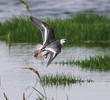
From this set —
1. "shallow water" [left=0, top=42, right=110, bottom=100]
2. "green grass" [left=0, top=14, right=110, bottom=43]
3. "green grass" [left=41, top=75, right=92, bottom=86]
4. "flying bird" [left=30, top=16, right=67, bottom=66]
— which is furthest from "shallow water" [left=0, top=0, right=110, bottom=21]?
"flying bird" [left=30, top=16, right=67, bottom=66]

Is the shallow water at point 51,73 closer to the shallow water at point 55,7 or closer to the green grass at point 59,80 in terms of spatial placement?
the green grass at point 59,80

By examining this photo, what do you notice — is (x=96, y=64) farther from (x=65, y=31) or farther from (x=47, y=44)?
(x=65, y=31)

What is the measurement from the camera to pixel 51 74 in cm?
1434

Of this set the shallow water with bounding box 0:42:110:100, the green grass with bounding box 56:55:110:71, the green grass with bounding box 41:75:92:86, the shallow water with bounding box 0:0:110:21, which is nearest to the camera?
the shallow water with bounding box 0:42:110:100

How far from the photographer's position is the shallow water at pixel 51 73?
11.9 m

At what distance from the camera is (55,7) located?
36781 mm

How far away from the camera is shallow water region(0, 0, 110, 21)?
3300cm

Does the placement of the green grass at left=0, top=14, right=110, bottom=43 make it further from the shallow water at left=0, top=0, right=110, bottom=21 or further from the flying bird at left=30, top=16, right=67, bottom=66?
the flying bird at left=30, top=16, right=67, bottom=66

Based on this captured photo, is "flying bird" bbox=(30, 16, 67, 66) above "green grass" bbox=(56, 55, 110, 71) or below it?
above

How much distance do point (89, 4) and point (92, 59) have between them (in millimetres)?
22707

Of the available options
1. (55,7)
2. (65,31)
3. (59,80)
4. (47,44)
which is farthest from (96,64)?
(55,7)

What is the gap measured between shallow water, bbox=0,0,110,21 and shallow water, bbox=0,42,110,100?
1220 cm

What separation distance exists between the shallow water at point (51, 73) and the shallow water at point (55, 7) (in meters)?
12.2

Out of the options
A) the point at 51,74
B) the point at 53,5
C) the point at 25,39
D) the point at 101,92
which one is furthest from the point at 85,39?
the point at 53,5
